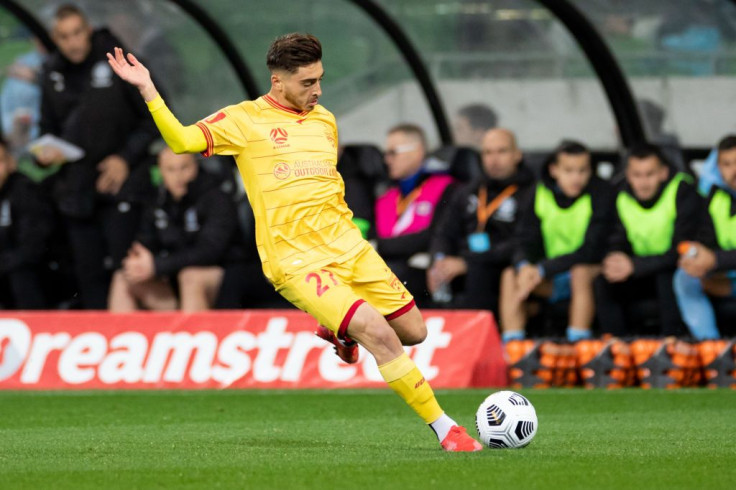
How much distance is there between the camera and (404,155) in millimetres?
11727

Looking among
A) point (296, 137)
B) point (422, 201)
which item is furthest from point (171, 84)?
point (296, 137)

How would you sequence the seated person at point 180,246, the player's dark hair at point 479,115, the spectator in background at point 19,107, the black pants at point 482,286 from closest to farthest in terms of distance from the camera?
the black pants at point 482,286, the seated person at point 180,246, the player's dark hair at point 479,115, the spectator in background at point 19,107

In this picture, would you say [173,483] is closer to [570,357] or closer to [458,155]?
[570,357]

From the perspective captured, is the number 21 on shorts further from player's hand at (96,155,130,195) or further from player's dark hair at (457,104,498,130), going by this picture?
player's dark hair at (457,104,498,130)

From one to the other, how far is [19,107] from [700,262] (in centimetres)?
840

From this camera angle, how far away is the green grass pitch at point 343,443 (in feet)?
18.2

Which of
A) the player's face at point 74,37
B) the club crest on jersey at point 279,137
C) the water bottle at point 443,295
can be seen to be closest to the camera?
the club crest on jersey at point 279,137

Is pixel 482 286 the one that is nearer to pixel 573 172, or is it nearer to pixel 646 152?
pixel 573 172

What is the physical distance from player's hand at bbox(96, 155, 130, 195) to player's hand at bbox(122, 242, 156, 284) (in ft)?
2.14

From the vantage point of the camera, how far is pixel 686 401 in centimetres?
928

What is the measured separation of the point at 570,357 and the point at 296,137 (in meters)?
4.28

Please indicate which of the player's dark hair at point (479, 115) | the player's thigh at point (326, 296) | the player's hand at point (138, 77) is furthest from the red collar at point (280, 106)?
the player's dark hair at point (479, 115)

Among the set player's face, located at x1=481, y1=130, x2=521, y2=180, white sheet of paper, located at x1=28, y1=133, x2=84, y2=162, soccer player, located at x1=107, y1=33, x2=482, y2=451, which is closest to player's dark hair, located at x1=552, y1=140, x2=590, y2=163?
player's face, located at x1=481, y1=130, x2=521, y2=180

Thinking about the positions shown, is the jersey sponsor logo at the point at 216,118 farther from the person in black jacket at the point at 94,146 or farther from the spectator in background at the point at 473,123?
the spectator in background at the point at 473,123
